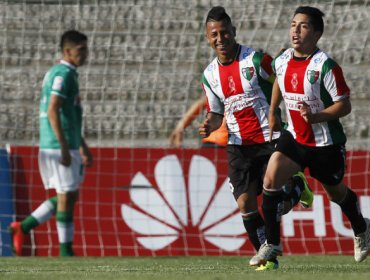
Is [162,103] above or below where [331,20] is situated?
below

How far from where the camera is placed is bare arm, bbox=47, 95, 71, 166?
10133 millimetres

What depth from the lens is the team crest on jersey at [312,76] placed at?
729cm

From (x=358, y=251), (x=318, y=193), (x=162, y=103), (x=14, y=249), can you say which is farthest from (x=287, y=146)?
(x=162, y=103)

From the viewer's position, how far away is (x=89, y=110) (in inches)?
519

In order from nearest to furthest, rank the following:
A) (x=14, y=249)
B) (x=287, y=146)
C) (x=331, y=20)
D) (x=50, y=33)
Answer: (x=287, y=146) < (x=14, y=249) < (x=331, y=20) < (x=50, y=33)

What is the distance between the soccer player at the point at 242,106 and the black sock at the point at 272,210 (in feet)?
1.71

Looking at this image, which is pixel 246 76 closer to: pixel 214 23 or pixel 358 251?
pixel 214 23

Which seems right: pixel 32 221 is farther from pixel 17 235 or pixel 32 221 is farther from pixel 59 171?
pixel 59 171

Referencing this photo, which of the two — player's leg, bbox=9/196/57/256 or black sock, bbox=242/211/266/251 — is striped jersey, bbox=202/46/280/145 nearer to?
black sock, bbox=242/211/266/251

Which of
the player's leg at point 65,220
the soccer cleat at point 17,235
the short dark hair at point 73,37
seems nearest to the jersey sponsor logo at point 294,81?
the short dark hair at point 73,37

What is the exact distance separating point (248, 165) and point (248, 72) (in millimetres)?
673

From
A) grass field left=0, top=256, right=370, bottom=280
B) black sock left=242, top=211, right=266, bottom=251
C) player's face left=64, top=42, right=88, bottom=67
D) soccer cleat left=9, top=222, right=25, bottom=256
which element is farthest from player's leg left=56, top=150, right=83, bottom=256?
black sock left=242, top=211, right=266, bottom=251

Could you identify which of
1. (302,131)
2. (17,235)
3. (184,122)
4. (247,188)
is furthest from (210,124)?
(17,235)

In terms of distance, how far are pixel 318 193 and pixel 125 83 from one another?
386cm
